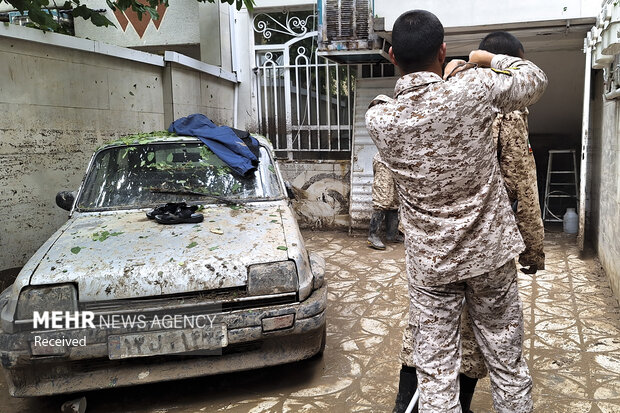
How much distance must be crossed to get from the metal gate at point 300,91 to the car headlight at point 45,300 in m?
6.30

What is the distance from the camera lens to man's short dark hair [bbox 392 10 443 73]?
6.91ft

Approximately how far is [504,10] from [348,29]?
200cm

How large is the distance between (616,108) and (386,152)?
13.3ft

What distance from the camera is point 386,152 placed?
2229mm

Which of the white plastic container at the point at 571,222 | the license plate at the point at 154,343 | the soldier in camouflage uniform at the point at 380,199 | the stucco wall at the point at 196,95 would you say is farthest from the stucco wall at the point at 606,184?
the stucco wall at the point at 196,95

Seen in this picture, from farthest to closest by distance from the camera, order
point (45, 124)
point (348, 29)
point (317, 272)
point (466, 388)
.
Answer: point (348, 29) < point (45, 124) < point (317, 272) < point (466, 388)

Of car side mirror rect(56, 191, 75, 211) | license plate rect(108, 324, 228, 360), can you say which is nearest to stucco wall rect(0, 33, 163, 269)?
car side mirror rect(56, 191, 75, 211)

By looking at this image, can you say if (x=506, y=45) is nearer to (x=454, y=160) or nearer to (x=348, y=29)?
(x=454, y=160)

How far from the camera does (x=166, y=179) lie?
167 inches

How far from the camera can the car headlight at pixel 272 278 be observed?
319 centimetres

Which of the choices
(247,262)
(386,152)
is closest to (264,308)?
(247,262)

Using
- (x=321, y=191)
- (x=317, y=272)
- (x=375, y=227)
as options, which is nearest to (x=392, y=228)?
(x=375, y=227)

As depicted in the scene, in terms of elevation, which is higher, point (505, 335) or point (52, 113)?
point (52, 113)

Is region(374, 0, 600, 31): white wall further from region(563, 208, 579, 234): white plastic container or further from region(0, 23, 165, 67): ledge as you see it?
region(0, 23, 165, 67): ledge
